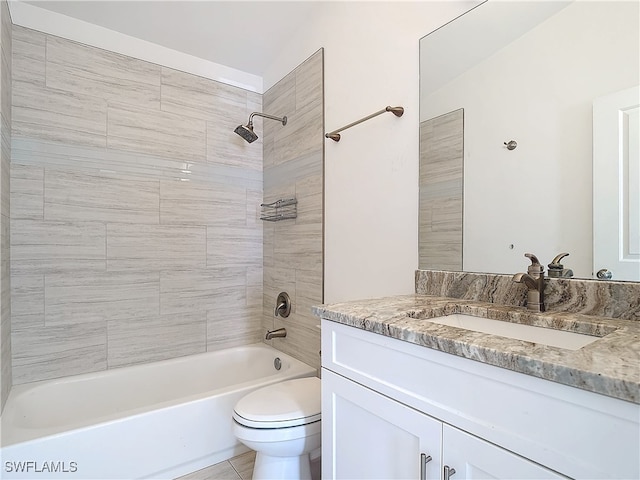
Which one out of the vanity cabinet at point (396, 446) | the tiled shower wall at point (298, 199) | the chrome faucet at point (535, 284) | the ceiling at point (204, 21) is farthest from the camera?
the tiled shower wall at point (298, 199)

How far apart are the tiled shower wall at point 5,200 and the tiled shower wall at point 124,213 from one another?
74 mm

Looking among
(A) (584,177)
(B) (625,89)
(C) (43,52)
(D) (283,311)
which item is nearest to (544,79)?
(B) (625,89)

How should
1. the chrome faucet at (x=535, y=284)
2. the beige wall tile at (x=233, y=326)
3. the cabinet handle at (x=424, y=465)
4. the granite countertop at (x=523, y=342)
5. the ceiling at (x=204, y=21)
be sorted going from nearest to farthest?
the granite countertop at (x=523, y=342)
the cabinet handle at (x=424, y=465)
the chrome faucet at (x=535, y=284)
the ceiling at (x=204, y=21)
the beige wall tile at (x=233, y=326)

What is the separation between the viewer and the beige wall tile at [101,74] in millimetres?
1994

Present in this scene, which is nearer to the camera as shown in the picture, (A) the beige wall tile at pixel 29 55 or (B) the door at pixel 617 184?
(B) the door at pixel 617 184

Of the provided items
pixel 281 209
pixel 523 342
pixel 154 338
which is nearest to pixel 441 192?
pixel 523 342

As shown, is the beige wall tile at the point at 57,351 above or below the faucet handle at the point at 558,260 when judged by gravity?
below

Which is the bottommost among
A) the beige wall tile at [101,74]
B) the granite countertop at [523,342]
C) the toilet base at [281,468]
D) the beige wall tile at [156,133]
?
the toilet base at [281,468]

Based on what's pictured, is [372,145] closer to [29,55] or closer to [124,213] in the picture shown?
[124,213]

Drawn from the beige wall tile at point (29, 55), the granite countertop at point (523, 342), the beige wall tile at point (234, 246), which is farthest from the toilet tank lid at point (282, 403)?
the beige wall tile at point (29, 55)

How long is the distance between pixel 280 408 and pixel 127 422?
73 centimetres

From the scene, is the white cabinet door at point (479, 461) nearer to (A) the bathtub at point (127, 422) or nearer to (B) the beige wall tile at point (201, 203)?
(A) the bathtub at point (127, 422)

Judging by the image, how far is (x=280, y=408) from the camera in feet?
4.66

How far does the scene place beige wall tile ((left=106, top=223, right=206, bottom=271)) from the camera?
216 cm
